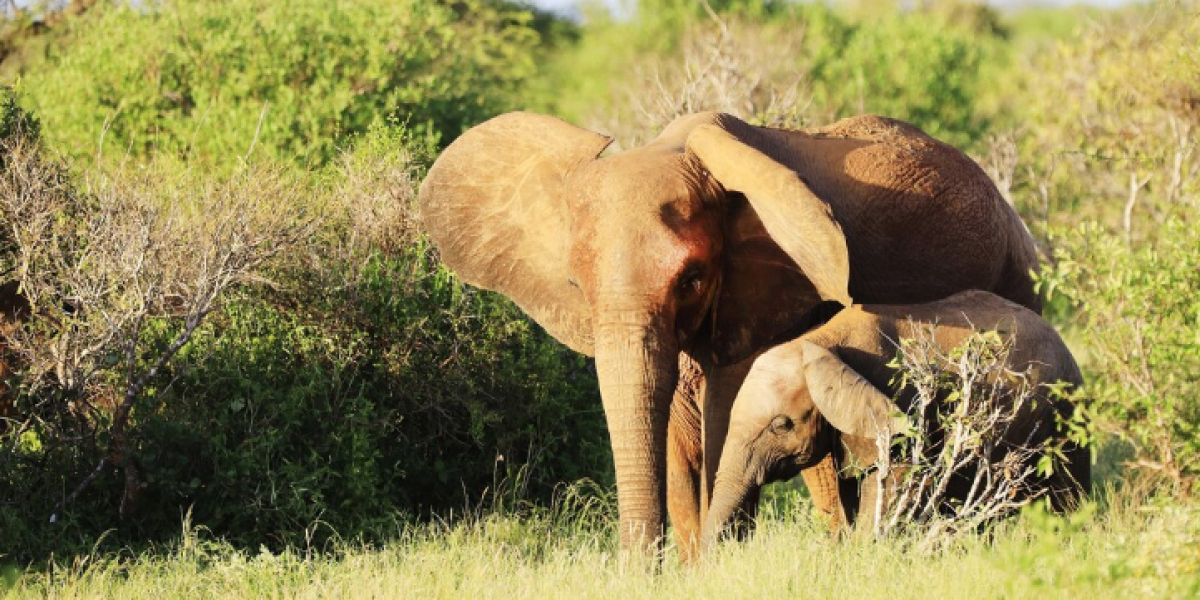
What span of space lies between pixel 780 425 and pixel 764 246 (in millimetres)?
654

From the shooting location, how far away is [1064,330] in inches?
600

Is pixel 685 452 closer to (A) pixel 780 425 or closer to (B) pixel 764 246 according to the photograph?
(A) pixel 780 425

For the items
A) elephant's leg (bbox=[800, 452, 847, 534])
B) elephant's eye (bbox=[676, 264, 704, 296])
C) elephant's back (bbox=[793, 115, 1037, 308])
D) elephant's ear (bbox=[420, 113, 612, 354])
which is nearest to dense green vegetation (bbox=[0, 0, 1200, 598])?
elephant's leg (bbox=[800, 452, 847, 534])

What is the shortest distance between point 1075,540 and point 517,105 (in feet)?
40.8

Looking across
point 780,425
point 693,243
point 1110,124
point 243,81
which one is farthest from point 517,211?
point 1110,124

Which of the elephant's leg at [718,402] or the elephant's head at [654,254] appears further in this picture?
the elephant's leg at [718,402]

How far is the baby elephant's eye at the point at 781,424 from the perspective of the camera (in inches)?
268

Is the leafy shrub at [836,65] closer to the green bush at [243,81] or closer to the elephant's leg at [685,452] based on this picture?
the green bush at [243,81]

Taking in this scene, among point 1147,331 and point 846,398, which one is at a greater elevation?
point 1147,331

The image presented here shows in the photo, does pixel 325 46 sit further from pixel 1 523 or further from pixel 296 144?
pixel 1 523

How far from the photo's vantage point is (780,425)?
682 centimetres

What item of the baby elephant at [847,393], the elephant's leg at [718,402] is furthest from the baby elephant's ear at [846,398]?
the elephant's leg at [718,402]

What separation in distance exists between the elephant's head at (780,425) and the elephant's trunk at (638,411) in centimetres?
50

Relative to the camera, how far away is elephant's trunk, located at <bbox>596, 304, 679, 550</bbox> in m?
6.29
